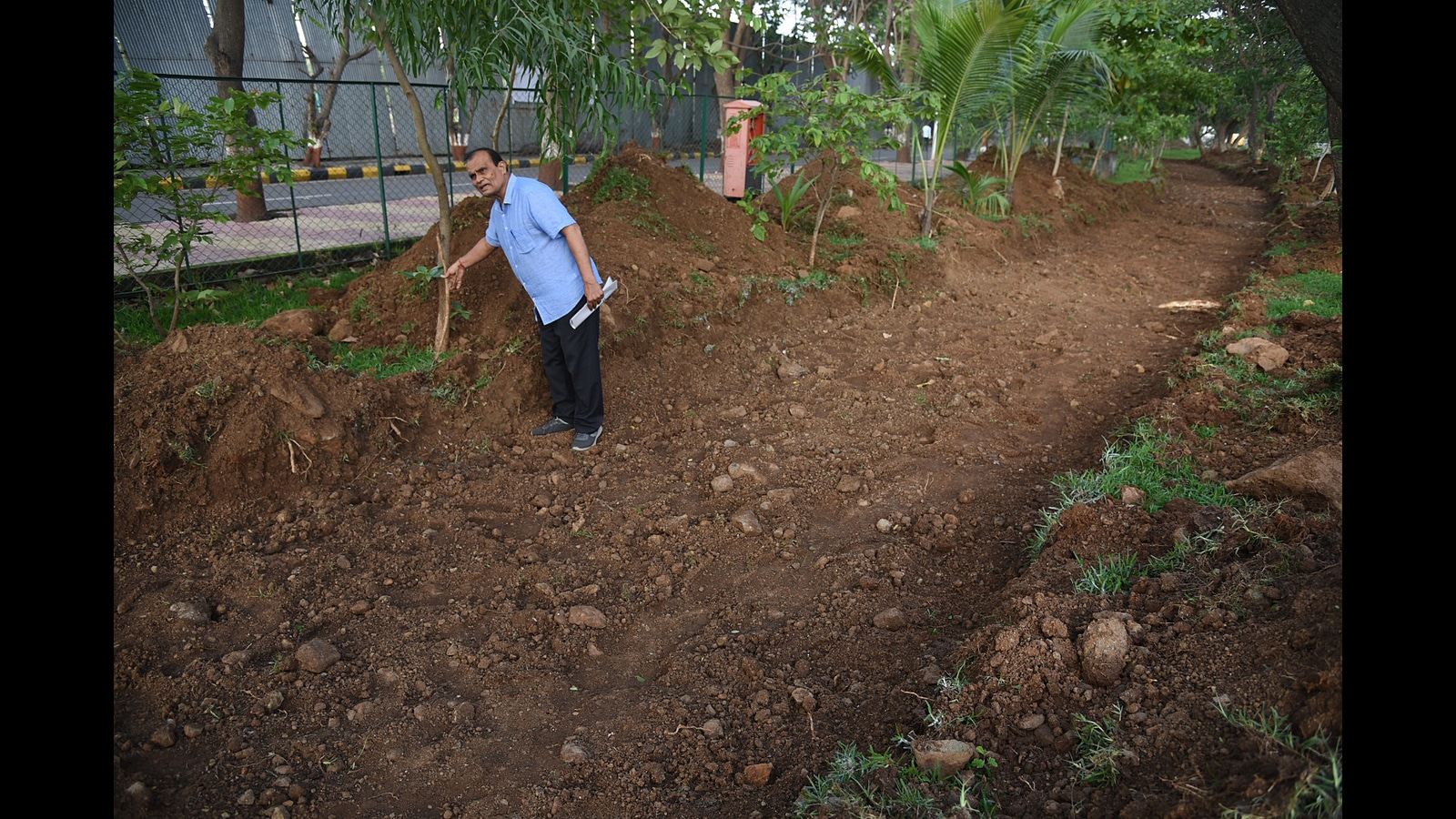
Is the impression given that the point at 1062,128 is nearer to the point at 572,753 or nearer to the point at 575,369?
the point at 575,369

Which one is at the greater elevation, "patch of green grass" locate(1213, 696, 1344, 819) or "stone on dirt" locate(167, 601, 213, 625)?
"patch of green grass" locate(1213, 696, 1344, 819)

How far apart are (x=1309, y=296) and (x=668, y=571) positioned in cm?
595

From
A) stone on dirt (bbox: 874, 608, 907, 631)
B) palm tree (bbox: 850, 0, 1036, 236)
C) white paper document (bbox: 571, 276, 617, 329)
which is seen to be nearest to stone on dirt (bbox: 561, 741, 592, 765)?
stone on dirt (bbox: 874, 608, 907, 631)

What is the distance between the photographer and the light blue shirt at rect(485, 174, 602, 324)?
4148 millimetres

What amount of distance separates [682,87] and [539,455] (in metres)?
2.45

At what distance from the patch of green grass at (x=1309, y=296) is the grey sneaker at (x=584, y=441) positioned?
480 cm

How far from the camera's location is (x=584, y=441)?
4.62 m

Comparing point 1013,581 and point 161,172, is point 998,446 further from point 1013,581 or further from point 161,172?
point 161,172

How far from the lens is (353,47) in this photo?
59.6ft

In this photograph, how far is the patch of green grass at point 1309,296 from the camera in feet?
20.3

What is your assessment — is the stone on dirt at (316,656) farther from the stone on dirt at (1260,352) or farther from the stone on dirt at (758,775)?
the stone on dirt at (1260,352)

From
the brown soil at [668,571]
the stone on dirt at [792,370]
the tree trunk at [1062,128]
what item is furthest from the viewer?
the tree trunk at [1062,128]

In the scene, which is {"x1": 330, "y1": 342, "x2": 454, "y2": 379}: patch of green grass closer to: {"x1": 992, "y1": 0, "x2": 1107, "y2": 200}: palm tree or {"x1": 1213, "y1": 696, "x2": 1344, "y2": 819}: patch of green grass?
{"x1": 1213, "y1": 696, "x2": 1344, "y2": 819}: patch of green grass

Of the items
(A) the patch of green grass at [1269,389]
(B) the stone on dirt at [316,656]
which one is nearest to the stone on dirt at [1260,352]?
(A) the patch of green grass at [1269,389]
